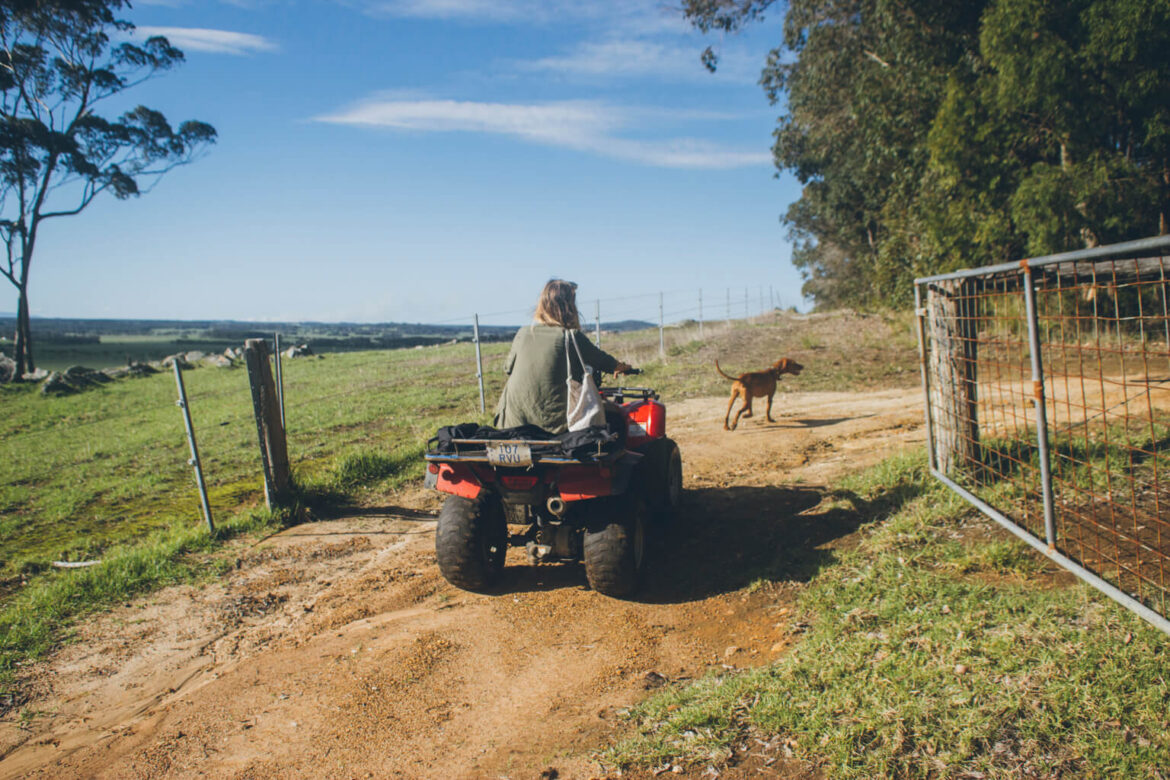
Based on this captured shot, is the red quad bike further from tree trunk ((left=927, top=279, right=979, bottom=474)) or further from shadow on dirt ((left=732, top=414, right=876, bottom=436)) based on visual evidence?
shadow on dirt ((left=732, top=414, right=876, bottom=436))

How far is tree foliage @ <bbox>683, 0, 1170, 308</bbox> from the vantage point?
11938 millimetres

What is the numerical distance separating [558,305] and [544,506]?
4.47 feet

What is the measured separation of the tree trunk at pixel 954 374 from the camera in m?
5.36

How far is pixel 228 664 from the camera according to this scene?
13.6 ft

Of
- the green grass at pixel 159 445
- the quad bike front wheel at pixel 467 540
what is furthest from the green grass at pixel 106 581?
the quad bike front wheel at pixel 467 540

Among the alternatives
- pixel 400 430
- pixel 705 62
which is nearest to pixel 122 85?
pixel 705 62

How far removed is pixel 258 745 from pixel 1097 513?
500 cm

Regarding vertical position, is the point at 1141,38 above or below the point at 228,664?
above

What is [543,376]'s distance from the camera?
4.67 meters

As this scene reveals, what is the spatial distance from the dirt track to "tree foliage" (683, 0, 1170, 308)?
10413 millimetres

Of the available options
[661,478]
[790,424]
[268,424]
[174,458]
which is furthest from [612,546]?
[174,458]

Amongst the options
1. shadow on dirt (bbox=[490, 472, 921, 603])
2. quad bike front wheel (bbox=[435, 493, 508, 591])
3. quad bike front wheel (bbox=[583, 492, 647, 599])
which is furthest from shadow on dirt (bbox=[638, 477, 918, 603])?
quad bike front wheel (bbox=[435, 493, 508, 591])

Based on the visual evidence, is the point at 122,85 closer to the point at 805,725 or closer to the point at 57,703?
the point at 57,703

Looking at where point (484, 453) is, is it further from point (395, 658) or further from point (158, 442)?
point (158, 442)
